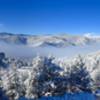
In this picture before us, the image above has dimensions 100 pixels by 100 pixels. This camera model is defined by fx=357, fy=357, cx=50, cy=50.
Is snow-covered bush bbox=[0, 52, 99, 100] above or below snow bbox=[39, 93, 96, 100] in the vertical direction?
above

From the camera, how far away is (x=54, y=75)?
182 ft

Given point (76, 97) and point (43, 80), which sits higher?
point (43, 80)

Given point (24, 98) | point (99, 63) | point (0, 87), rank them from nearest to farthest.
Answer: point (0, 87) < point (24, 98) < point (99, 63)

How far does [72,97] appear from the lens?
59.3 m

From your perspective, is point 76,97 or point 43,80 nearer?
point 43,80

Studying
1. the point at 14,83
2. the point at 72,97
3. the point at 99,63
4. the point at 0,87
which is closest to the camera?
the point at 0,87

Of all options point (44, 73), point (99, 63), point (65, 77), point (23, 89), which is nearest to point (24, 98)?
point (23, 89)

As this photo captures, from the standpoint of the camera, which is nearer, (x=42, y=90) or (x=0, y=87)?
(x=0, y=87)

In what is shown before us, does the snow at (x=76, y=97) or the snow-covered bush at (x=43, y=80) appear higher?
the snow-covered bush at (x=43, y=80)

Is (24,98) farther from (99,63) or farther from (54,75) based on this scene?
(99,63)

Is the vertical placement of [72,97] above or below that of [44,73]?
below

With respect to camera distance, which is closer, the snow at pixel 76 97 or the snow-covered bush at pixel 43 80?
the snow-covered bush at pixel 43 80

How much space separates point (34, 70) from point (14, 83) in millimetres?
5008

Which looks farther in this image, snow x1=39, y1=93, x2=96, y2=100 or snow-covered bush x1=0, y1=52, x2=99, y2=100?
snow x1=39, y1=93, x2=96, y2=100
